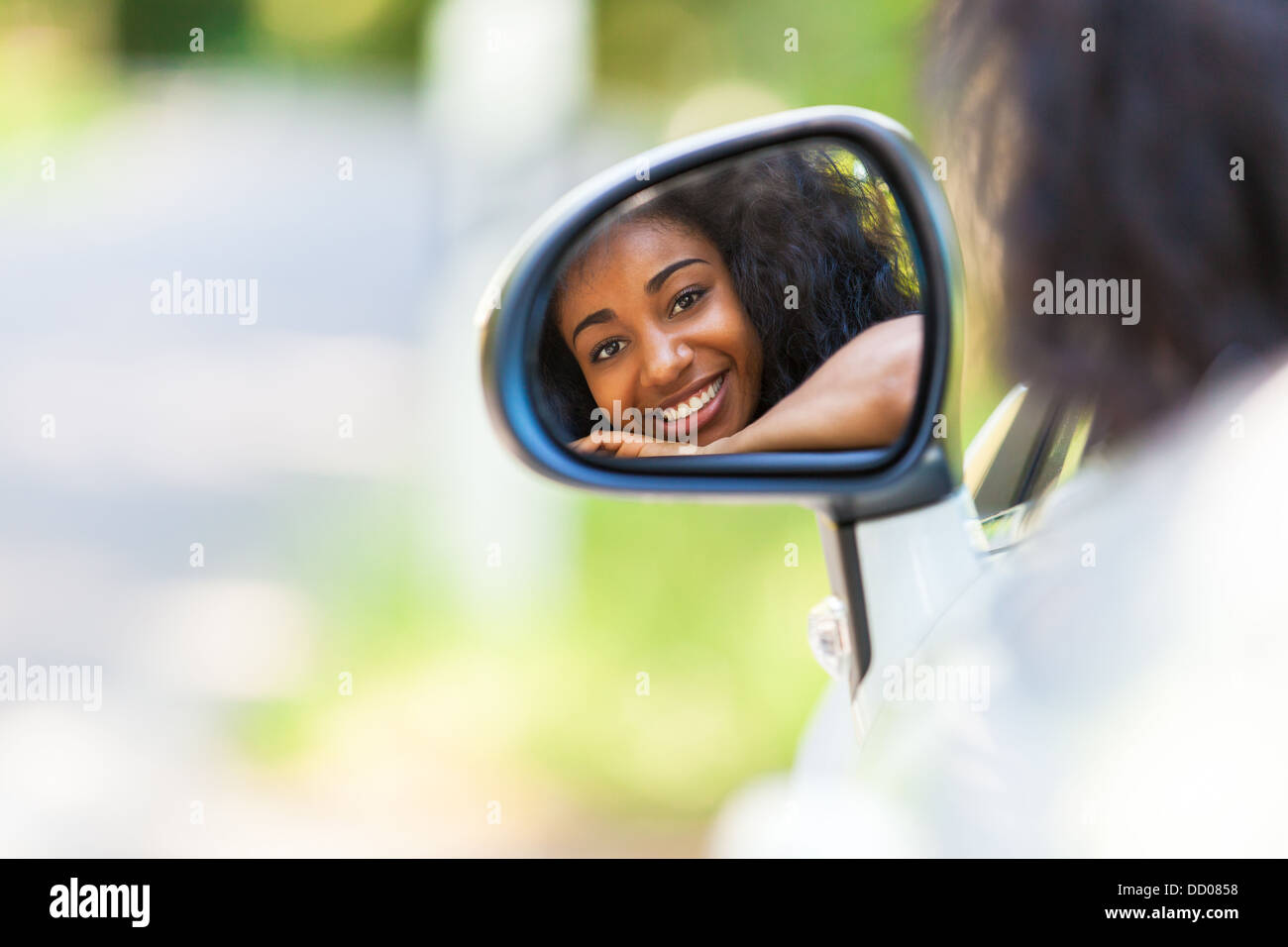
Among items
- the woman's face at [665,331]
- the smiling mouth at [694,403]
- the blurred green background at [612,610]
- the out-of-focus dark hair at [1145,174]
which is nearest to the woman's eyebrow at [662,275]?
the woman's face at [665,331]

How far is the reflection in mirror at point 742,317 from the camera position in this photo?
1.43 m

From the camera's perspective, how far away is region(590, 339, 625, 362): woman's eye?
1585mm

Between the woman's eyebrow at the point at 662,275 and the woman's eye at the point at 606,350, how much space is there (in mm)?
81

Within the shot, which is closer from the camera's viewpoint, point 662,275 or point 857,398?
point 857,398

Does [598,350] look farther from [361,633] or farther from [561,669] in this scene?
[361,633]

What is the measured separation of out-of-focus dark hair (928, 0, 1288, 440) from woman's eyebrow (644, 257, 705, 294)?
0.52m

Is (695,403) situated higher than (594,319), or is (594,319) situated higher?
(594,319)

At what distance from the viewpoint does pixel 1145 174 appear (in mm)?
1071

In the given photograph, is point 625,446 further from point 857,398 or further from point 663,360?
point 857,398

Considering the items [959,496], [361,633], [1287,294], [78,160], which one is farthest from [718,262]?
[78,160]

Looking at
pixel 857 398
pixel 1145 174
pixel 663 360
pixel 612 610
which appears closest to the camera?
pixel 1145 174

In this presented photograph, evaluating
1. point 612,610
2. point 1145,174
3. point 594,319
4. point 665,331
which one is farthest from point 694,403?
point 612,610

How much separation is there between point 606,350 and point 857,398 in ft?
1.19

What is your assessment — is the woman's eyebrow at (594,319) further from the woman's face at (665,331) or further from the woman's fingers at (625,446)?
the woman's fingers at (625,446)
